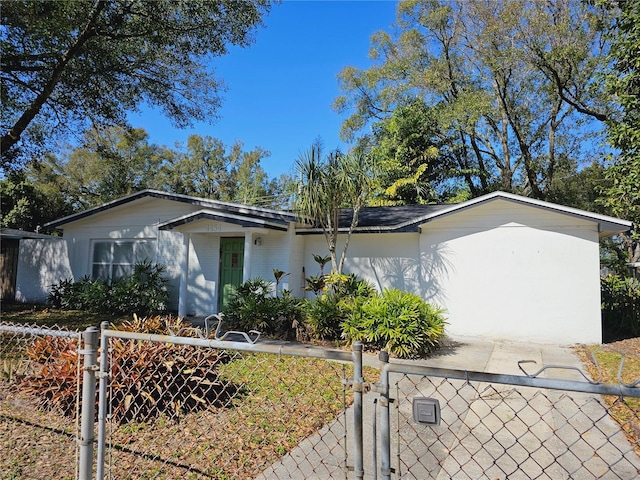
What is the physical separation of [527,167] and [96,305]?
1902cm

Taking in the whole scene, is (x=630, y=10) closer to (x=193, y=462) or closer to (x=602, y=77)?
(x=602, y=77)

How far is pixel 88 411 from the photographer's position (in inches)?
84.0

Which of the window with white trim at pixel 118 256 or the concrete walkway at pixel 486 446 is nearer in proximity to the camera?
the concrete walkway at pixel 486 446

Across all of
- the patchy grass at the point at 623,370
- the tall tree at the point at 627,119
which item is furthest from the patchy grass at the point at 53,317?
the tall tree at the point at 627,119

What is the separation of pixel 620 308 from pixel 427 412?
11545mm

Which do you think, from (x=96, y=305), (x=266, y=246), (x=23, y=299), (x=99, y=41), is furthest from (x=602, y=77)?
(x=23, y=299)

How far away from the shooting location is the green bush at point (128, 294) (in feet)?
37.3

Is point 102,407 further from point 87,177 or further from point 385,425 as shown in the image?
point 87,177

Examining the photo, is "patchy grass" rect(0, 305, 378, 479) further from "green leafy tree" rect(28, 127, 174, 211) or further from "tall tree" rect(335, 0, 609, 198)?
"green leafy tree" rect(28, 127, 174, 211)

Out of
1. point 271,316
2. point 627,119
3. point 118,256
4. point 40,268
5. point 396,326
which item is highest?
point 627,119

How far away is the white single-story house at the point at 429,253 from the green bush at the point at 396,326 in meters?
2.30

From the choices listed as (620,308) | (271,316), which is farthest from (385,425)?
(620,308)

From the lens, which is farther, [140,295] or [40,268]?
[40,268]

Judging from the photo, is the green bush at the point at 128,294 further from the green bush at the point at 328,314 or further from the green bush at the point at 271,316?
the green bush at the point at 328,314
